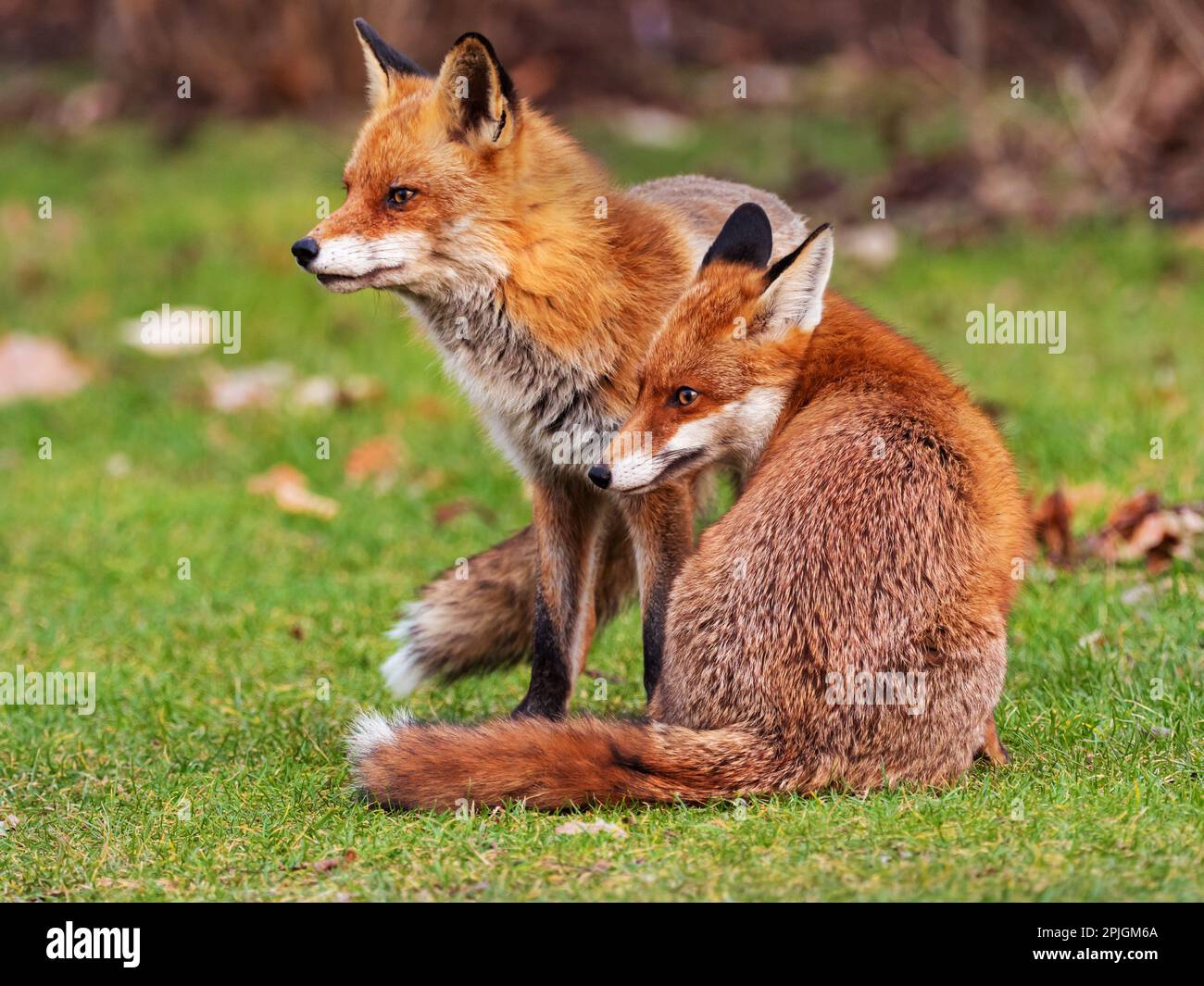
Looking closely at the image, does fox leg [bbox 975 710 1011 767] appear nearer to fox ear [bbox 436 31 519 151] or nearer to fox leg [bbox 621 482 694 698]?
fox leg [bbox 621 482 694 698]

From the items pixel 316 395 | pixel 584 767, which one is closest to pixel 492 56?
pixel 584 767

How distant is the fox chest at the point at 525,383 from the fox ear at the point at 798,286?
72cm

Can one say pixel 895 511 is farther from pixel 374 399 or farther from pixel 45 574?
pixel 374 399

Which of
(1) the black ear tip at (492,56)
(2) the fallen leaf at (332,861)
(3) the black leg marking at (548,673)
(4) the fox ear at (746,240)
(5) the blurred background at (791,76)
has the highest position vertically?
(5) the blurred background at (791,76)

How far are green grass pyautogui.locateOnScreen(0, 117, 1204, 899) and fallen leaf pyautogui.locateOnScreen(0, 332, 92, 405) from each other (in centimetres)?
20

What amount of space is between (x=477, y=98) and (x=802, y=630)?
7.03 feet

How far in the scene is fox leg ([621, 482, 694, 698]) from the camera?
17.7ft

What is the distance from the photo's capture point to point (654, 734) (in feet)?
15.3

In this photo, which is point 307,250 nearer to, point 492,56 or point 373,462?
point 492,56

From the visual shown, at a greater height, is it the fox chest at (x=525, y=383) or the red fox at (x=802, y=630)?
the fox chest at (x=525, y=383)

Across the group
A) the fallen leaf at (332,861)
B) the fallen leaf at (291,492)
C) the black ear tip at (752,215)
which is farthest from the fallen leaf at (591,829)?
the fallen leaf at (291,492)

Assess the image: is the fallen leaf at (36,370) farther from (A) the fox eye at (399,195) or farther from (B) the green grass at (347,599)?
(A) the fox eye at (399,195)

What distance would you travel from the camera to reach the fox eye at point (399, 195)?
Answer: 5.34 metres

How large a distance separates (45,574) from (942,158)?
872 centimetres
